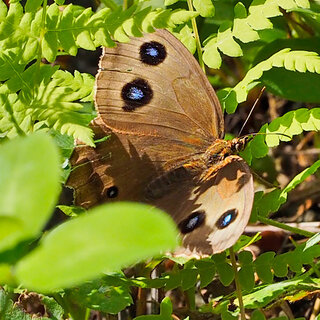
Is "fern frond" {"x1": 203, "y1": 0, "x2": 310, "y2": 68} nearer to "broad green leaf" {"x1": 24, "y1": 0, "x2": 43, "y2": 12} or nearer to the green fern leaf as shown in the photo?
the green fern leaf

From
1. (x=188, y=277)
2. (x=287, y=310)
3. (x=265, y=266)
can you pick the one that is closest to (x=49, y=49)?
(x=188, y=277)

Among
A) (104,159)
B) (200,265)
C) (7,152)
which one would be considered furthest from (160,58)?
(7,152)

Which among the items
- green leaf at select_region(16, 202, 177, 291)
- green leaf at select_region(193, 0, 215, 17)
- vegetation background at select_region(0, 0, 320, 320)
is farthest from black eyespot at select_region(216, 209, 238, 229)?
green leaf at select_region(16, 202, 177, 291)

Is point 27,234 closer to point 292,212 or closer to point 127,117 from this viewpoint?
point 127,117

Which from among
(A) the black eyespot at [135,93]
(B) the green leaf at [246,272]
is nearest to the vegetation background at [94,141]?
(B) the green leaf at [246,272]

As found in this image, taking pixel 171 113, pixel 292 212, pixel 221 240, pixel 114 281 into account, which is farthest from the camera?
pixel 292 212

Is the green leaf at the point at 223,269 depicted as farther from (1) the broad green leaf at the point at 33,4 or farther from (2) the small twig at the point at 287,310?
(1) the broad green leaf at the point at 33,4
